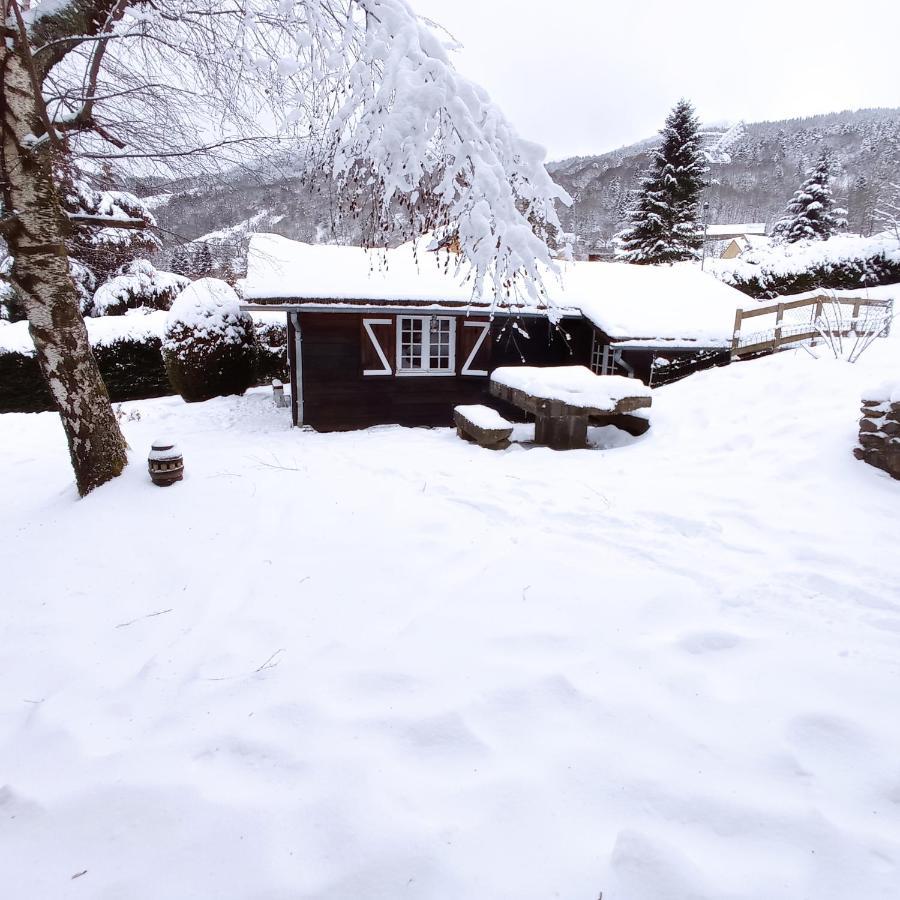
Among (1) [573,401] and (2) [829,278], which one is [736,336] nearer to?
(1) [573,401]

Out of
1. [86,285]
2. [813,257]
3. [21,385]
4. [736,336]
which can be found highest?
A: [813,257]

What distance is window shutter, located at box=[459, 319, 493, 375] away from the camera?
10102 mm

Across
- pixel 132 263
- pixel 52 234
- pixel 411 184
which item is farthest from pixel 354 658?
pixel 132 263

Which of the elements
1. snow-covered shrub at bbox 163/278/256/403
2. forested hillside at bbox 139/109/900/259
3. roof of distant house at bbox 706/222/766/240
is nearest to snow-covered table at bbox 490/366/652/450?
forested hillside at bbox 139/109/900/259

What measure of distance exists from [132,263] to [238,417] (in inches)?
316

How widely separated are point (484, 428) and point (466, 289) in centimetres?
413

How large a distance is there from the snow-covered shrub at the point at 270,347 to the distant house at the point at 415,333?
11.8 feet

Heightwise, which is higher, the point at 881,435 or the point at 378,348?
the point at 378,348

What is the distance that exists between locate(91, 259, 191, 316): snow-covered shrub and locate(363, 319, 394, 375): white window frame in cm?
923

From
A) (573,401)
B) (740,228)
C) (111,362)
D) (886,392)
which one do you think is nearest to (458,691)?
(886,392)

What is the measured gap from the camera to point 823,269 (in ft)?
68.8

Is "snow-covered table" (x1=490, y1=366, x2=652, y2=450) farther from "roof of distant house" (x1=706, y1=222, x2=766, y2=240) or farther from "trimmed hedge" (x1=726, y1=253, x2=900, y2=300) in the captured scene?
"roof of distant house" (x1=706, y1=222, x2=766, y2=240)

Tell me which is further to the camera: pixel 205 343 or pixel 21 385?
pixel 205 343

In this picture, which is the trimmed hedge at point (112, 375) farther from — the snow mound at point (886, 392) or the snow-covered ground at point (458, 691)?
the snow mound at point (886, 392)
